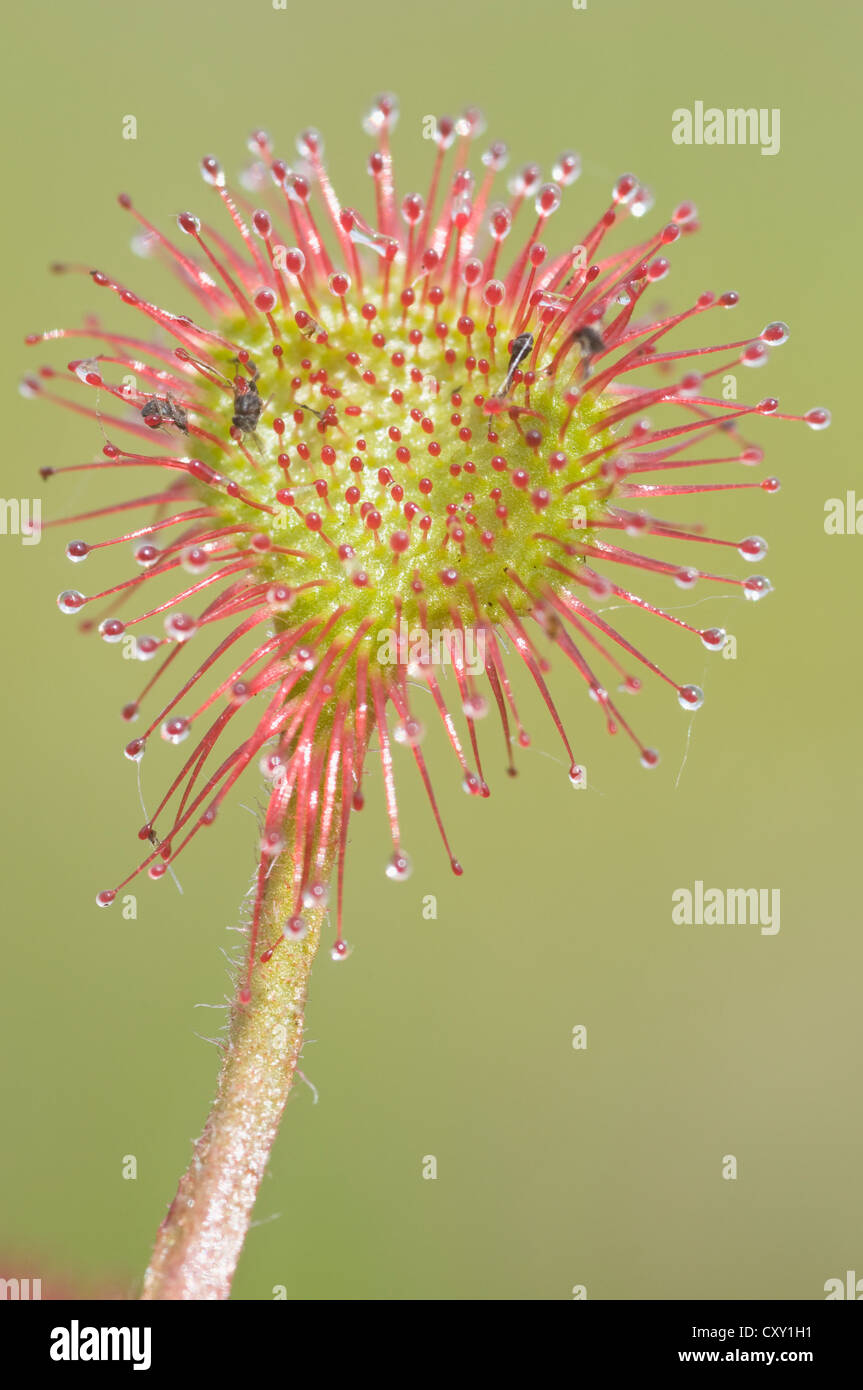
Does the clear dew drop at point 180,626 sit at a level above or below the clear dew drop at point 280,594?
A: below

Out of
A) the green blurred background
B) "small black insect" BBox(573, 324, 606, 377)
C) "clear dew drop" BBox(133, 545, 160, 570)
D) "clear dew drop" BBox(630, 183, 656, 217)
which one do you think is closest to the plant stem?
"clear dew drop" BBox(133, 545, 160, 570)

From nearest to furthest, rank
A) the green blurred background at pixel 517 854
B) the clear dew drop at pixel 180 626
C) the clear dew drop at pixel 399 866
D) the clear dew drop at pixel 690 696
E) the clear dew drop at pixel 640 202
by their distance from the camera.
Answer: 1. the clear dew drop at pixel 180 626
2. the clear dew drop at pixel 399 866
3. the clear dew drop at pixel 690 696
4. the clear dew drop at pixel 640 202
5. the green blurred background at pixel 517 854

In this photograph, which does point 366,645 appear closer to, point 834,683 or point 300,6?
point 834,683

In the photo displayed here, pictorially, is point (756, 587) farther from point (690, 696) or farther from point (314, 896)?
point (314, 896)

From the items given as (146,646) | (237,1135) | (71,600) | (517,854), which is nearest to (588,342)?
(146,646)

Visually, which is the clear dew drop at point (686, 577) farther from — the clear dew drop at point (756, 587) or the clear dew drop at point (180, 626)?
the clear dew drop at point (180, 626)

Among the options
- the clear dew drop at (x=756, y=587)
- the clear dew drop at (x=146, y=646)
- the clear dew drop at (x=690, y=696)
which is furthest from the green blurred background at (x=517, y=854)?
the clear dew drop at (x=756, y=587)
